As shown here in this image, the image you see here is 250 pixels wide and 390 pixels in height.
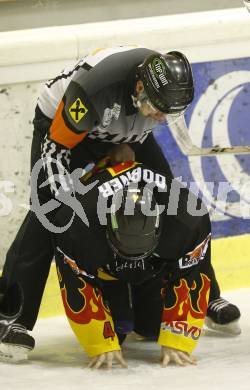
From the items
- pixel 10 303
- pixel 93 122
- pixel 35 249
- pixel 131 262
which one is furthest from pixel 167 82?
pixel 10 303

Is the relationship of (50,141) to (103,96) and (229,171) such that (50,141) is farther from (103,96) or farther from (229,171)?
(229,171)

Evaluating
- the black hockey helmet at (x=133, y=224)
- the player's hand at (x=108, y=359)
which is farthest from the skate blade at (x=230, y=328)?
the black hockey helmet at (x=133, y=224)

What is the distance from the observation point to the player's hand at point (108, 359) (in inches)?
134

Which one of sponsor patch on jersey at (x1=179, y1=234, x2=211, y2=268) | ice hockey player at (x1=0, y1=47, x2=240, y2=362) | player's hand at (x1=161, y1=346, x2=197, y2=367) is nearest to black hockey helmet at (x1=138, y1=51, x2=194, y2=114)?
ice hockey player at (x1=0, y1=47, x2=240, y2=362)

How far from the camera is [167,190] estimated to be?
342 centimetres

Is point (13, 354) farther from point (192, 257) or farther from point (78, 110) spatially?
point (78, 110)

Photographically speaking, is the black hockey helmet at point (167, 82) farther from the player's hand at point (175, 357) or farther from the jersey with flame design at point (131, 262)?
the player's hand at point (175, 357)

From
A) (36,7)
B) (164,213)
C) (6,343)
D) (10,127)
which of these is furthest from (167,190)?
(36,7)

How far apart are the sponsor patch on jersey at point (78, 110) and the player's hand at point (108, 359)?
81cm

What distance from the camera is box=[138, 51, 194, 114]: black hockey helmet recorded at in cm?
336

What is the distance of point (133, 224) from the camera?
128 inches

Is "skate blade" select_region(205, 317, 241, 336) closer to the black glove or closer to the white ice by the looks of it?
the white ice

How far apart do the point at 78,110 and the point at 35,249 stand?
62cm

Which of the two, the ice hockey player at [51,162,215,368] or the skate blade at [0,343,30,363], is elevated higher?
the ice hockey player at [51,162,215,368]
